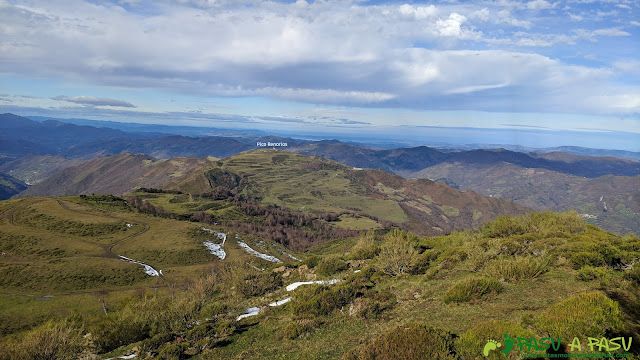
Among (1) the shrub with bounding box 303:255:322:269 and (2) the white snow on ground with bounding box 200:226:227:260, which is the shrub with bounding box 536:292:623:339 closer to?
(1) the shrub with bounding box 303:255:322:269

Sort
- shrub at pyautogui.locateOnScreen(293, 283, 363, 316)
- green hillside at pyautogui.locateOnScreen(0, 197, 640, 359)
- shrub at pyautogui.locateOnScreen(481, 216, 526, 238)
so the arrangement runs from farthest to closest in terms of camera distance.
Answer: shrub at pyautogui.locateOnScreen(481, 216, 526, 238)
shrub at pyautogui.locateOnScreen(293, 283, 363, 316)
green hillside at pyautogui.locateOnScreen(0, 197, 640, 359)

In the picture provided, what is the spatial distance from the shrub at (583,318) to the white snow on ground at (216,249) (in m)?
141

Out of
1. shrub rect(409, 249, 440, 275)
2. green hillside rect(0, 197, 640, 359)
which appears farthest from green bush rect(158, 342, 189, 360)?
shrub rect(409, 249, 440, 275)

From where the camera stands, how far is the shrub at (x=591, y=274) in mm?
24256

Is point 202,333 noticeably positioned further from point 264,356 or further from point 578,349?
point 578,349

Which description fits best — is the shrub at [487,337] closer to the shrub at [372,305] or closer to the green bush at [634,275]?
the shrub at [372,305]

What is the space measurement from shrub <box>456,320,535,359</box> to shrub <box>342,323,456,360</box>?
645 millimetres

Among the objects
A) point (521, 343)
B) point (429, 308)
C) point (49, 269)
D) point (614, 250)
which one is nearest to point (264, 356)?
point (429, 308)

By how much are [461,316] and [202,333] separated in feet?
69.6

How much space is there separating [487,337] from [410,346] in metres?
3.93

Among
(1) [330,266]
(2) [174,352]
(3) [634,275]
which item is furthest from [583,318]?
(1) [330,266]

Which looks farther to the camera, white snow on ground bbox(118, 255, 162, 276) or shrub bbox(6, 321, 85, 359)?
white snow on ground bbox(118, 255, 162, 276)

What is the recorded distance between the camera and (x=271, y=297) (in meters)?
39.8

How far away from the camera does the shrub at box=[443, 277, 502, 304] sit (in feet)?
78.6
